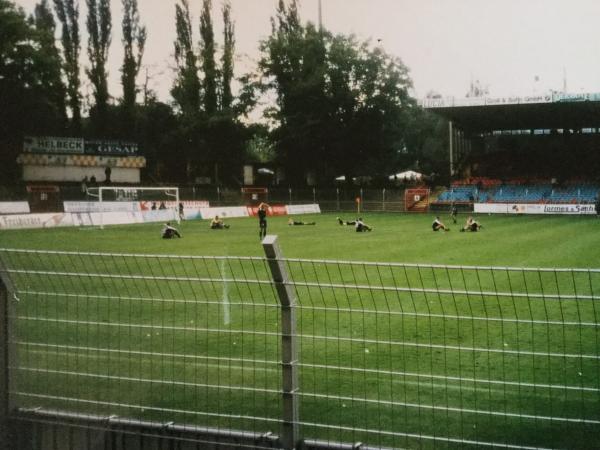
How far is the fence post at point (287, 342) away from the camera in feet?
14.1

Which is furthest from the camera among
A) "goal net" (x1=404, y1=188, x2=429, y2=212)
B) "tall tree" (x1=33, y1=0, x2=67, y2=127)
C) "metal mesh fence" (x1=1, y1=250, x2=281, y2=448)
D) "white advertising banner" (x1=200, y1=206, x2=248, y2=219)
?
"goal net" (x1=404, y1=188, x2=429, y2=212)

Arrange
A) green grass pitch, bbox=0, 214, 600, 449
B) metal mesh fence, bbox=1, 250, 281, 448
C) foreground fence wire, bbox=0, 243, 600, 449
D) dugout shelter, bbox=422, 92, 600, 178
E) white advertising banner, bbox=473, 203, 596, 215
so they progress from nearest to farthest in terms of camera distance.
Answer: foreground fence wire, bbox=0, 243, 600, 449 < metal mesh fence, bbox=1, 250, 281, 448 < green grass pitch, bbox=0, 214, 600, 449 < white advertising banner, bbox=473, 203, 596, 215 < dugout shelter, bbox=422, 92, 600, 178

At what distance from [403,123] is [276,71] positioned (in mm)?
14784

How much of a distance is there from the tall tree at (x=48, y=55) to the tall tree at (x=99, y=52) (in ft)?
9.75

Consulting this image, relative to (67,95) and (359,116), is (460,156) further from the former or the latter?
(67,95)

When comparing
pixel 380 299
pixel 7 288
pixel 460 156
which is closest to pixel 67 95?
pixel 460 156

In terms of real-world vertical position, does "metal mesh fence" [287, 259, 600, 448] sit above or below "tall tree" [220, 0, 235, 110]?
below

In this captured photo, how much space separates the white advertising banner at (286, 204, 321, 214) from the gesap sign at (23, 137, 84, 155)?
17387mm

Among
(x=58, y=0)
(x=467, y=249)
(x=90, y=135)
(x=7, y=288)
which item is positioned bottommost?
(x=467, y=249)

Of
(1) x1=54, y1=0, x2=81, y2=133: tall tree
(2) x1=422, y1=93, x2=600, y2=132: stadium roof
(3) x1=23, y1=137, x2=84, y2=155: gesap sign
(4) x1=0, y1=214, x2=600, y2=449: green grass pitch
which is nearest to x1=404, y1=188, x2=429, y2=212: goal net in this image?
(2) x1=422, y1=93, x2=600, y2=132: stadium roof

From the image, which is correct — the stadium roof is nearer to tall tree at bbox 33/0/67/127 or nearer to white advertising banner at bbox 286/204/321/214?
white advertising banner at bbox 286/204/321/214

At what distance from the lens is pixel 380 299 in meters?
12.0

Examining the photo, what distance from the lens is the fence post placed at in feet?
14.1

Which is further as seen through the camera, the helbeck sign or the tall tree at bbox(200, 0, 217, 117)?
the tall tree at bbox(200, 0, 217, 117)
